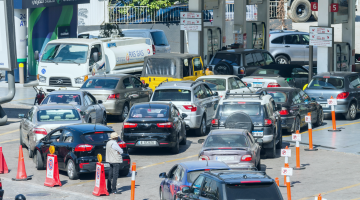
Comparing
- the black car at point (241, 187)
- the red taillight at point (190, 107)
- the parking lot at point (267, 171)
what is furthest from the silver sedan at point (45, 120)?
the black car at point (241, 187)

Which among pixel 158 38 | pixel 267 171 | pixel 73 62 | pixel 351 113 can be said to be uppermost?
pixel 158 38

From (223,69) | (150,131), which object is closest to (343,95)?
(223,69)

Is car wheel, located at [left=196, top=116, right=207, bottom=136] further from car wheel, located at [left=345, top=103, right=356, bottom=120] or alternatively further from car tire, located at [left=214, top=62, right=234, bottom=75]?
car tire, located at [left=214, top=62, right=234, bottom=75]

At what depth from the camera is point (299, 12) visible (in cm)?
4266

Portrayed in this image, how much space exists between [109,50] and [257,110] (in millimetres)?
10901

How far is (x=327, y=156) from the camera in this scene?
16.0 metres

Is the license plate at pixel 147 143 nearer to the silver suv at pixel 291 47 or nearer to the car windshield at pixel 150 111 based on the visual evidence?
the car windshield at pixel 150 111

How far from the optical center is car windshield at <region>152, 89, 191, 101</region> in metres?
18.5

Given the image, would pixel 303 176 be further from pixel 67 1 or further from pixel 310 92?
pixel 67 1

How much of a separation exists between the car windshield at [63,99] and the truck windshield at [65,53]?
14.9 feet

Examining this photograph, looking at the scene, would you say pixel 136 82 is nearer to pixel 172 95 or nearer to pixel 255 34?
pixel 172 95

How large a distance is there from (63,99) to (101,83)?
2616 millimetres

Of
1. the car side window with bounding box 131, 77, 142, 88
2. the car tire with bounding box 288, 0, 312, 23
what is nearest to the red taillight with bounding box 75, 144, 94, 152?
the car side window with bounding box 131, 77, 142, 88

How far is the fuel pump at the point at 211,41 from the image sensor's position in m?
30.2
